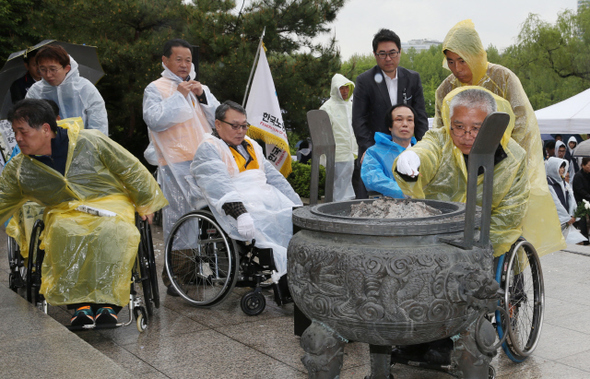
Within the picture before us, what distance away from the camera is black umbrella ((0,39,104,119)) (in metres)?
5.67

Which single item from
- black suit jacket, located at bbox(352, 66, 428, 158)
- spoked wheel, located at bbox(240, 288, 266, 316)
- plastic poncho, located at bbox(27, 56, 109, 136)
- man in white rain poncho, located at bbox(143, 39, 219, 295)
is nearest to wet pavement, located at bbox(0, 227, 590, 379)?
spoked wheel, located at bbox(240, 288, 266, 316)

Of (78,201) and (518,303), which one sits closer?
(518,303)

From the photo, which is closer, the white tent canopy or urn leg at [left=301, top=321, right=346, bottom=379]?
urn leg at [left=301, top=321, right=346, bottom=379]

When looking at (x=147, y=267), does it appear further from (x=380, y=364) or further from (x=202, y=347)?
(x=380, y=364)

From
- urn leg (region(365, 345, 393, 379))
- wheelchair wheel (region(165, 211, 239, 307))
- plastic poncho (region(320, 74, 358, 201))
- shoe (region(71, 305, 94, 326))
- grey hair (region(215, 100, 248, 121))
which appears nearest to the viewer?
urn leg (region(365, 345, 393, 379))

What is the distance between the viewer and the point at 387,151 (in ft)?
14.1

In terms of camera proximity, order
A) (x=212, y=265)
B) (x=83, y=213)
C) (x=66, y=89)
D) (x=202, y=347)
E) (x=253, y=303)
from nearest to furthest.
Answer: (x=202, y=347) < (x=83, y=213) < (x=253, y=303) < (x=212, y=265) < (x=66, y=89)

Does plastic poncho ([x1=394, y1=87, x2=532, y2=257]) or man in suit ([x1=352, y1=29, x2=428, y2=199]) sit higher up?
man in suit ([x1=352, y1=29, x2=428, y2=199])

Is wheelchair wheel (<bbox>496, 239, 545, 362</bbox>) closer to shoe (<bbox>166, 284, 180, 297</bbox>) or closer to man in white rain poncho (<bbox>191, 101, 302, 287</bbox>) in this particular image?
man in white rain poncho (<bbox>191, 101, 302, 287</bbox>)

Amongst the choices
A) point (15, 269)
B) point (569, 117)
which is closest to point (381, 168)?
point (15, 269)

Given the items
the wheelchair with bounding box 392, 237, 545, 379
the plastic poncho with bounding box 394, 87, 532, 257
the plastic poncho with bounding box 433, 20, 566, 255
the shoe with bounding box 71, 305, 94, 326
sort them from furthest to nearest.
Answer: the shoe with bounding box 71, 305, 94, 326 → the plastic poncho with bounding box 433, 20, 566, 255 → the wheelchair with bounding box 392, 237, 545, 379 → the plastic poncho with bounding box 394, 87, 532, 257

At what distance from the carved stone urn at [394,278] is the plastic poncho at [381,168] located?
1.69m

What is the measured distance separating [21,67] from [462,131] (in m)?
4.48

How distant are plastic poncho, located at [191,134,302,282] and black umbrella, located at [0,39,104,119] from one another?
7.30 feet
